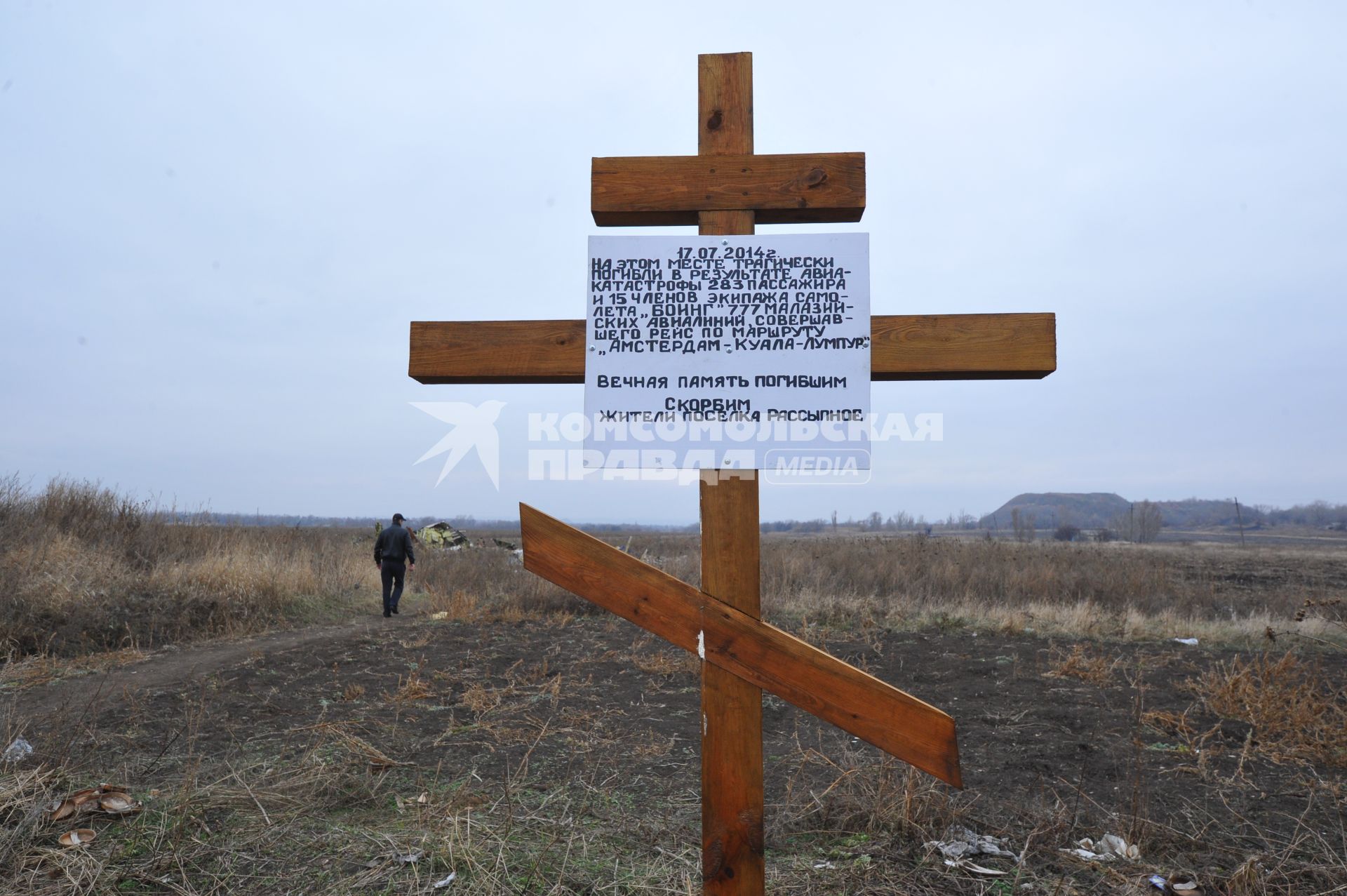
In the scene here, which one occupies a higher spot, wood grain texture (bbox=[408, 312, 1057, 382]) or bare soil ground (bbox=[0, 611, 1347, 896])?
wood grain texture (bbox=[408, 312, 1057, 382])

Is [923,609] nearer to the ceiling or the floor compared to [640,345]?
nearer to the floor

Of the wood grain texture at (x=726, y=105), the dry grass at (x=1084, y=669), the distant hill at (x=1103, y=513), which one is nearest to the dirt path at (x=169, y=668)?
the wood grain texture at (x=726, y=105)

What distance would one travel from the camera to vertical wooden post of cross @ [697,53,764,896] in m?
2.54

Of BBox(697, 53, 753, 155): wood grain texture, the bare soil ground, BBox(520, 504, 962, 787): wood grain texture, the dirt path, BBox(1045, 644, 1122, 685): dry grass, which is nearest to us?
BBox(520, 504, 962, 787): wood grain texture

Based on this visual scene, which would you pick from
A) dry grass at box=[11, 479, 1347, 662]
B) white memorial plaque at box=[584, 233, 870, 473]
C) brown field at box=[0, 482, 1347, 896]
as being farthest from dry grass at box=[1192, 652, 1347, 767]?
white memorial plaque at box=[584, 233, 870, 473]

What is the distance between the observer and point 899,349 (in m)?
2.71

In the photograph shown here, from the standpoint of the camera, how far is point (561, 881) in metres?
3.07

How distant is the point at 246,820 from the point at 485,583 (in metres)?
11.5

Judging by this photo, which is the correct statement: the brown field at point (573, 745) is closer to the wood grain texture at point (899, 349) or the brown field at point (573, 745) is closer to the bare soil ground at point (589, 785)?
the bare soil ground at point (589, 785)

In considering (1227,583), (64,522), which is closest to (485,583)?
(64,522)

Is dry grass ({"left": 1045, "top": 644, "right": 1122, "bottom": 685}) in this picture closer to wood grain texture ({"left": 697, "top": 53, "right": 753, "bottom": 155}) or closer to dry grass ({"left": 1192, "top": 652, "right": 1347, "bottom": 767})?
dry grass ({"left": 1192, "top": 652, "right": 1347, "bottom": 767})

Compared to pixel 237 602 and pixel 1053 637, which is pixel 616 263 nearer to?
pixel 1053 637

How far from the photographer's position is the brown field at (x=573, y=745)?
326cm

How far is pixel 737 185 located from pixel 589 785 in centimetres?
271
